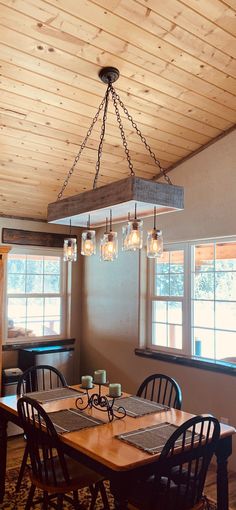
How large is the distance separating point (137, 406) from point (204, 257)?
176 cm

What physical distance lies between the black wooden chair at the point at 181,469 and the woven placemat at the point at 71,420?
0.42 metres

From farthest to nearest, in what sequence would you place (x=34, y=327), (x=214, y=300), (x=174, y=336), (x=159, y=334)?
(x=34, y=327), (x=159, y=334), (x=174, y=336), (x=214, y=300)

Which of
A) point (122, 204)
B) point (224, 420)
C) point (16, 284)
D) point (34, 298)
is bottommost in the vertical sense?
point (224, 420)

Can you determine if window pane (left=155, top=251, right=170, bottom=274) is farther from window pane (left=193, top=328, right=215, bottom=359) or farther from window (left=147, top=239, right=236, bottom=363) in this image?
window pane (left=193, top=328, right=215, bottom=359)

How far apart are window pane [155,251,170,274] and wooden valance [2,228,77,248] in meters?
1.37

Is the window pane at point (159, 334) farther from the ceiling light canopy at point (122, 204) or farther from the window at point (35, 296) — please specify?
the ceiling light canopy at point (122, 204)

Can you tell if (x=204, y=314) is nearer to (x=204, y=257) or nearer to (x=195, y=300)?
(x=195, y=300)

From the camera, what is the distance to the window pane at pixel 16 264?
4.91 meters

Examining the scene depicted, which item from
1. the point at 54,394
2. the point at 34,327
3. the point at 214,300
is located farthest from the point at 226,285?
the point at 34,327

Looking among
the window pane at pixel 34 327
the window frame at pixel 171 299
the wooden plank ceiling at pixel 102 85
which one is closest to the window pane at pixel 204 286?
the window frame at pixel 171 299

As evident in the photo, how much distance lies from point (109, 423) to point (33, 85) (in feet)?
7.56

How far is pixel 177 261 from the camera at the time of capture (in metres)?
4.36

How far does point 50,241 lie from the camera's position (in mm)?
5188

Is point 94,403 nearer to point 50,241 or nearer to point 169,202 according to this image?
point 169,202
